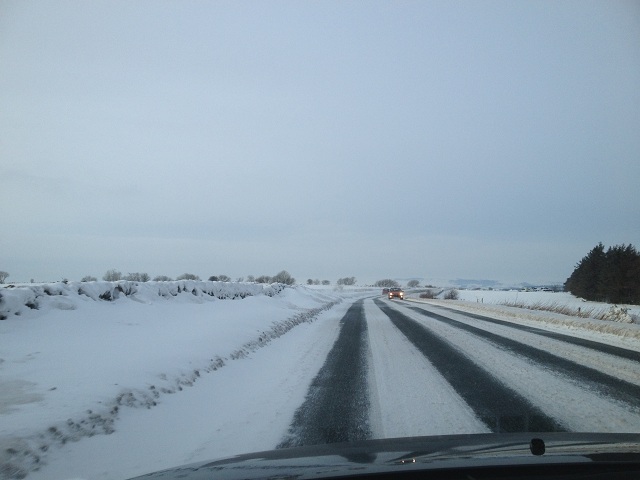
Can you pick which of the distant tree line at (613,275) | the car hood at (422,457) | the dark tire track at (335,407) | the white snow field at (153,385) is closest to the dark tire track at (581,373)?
the white snow field at (153,385)

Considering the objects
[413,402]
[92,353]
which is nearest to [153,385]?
[92,353]

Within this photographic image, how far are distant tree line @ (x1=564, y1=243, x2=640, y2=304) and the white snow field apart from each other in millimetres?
38074

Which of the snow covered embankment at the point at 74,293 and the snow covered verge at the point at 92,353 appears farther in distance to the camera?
the snow covered embankment at the point at 74,293

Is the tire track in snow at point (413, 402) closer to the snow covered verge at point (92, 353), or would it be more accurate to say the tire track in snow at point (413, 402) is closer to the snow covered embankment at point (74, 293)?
the snow covered verge at point (92, 353)

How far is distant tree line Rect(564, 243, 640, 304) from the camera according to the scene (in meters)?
45.2

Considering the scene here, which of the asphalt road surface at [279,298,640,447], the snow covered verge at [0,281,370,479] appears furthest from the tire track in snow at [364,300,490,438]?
the snow covered verge at [0,281,370,479]

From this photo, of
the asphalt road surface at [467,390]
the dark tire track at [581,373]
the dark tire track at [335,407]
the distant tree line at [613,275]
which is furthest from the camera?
the distant tree line at [613,275]

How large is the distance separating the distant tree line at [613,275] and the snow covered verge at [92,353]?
44.1 meters

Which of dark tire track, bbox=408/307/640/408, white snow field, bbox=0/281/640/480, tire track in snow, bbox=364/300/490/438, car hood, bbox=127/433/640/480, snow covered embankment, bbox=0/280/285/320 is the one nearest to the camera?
car hood, bbox=127/433/640/480

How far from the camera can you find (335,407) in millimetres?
6488

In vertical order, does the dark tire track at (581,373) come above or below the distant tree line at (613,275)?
below

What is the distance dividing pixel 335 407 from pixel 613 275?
5127 cm

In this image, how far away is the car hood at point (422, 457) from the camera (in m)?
3.05

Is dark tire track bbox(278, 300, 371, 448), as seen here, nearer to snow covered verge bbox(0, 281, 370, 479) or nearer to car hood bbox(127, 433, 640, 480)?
car hood bbox(127, 433, 640, 480)
